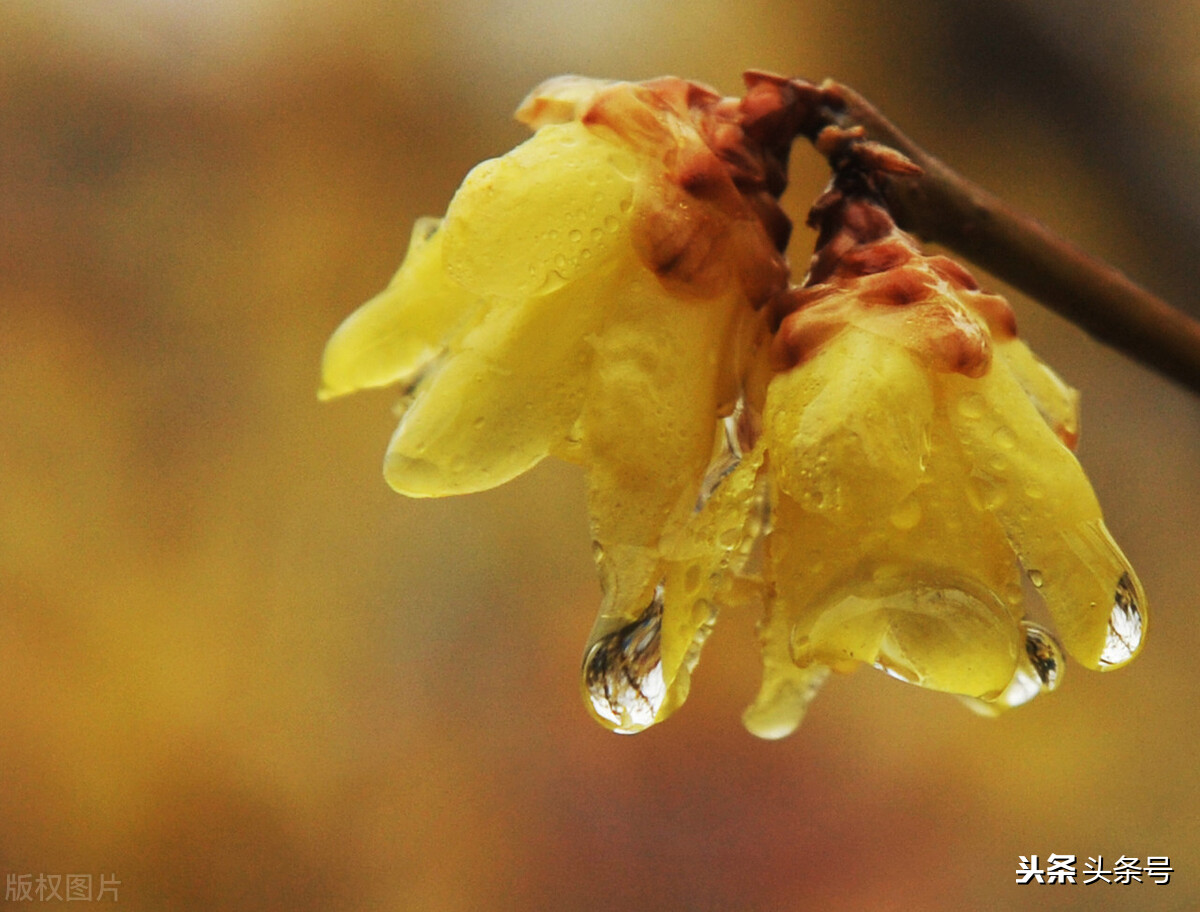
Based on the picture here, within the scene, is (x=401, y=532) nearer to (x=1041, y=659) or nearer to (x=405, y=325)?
(x=405, y=325)

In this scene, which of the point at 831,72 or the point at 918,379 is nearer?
the point at 918,379

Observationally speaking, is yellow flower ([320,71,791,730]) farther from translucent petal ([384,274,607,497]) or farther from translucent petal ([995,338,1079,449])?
translucent petal ([995,338,1079,449])

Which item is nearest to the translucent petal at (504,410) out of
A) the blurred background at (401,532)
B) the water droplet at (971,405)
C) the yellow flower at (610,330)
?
the yellow flower at (610,330)

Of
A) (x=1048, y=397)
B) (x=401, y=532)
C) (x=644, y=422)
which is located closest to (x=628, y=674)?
(x=644, y=422)

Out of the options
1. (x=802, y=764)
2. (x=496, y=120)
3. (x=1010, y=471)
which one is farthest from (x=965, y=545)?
(x=496, y=120)

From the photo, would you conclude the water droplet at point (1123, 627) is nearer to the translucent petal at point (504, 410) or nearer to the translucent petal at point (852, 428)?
the translucent petal at point (852, 428)

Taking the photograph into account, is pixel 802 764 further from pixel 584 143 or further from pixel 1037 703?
pixel 584 143
